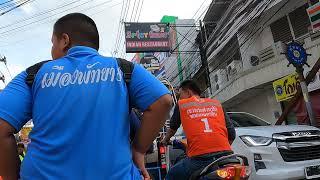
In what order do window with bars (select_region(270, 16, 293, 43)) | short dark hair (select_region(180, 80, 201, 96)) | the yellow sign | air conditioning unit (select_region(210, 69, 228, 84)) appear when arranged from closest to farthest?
short dark hair (select_region(180, 80, 201, 96)), the yellow sign, window with bars (select_region(270, 16, 293, 43)), air conditioning unit (select_region(210, 69, 228, 84))

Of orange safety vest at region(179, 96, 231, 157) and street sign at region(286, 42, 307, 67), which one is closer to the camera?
orange safety vest at region(179, 96, 231, 157)

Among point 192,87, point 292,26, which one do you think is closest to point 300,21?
point 292,26

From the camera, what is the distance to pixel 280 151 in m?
5.29

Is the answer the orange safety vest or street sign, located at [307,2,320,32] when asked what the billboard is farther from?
the orange safety vest

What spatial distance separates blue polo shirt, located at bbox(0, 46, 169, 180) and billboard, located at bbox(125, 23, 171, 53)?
27375 millimetres

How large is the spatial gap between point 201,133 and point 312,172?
220cm

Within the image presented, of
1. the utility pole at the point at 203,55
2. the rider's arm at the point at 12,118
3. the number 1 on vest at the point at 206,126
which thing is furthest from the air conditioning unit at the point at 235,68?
the rider's arm at the point at 12,118

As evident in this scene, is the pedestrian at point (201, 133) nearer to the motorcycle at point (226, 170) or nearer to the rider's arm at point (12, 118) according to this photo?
the motorcycle at point (226, 170)

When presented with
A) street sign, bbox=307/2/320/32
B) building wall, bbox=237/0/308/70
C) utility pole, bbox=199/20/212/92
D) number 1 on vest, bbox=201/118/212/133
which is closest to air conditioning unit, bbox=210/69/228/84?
utility pole, bbox=199/20/212/92

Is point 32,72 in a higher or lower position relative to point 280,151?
higher

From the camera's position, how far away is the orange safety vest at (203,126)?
3.68m

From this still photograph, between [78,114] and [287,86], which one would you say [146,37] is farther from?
[78,114]

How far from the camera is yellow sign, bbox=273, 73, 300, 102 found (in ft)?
37.7

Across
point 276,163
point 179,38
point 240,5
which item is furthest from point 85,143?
point 179,38
